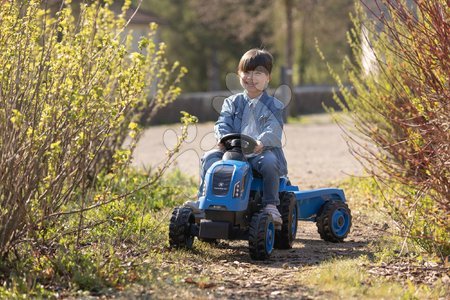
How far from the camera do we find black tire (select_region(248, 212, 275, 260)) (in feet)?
21.8

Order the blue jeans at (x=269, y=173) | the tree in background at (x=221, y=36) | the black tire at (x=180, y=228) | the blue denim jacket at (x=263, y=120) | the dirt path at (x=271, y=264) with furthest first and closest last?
the tree in background at (x=221, y=36)
the blue denim jacket at (x=263, y=120)
the blue jeans at (x=269, y=173)
the black tire at (x=180, y=228)
the dirt path at (x=271, y=264)

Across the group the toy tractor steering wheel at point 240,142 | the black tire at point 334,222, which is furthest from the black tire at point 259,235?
A: the black tire at point 334,222

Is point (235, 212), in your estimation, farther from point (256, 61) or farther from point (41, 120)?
point (41, 120)

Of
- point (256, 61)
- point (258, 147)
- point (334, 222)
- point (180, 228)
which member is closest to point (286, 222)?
point (258, 147)

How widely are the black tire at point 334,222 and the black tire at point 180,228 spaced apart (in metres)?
1.28

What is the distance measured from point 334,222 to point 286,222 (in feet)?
2.43

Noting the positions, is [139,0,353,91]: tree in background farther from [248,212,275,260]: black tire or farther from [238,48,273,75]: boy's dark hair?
[248,212,275,260]: black tire

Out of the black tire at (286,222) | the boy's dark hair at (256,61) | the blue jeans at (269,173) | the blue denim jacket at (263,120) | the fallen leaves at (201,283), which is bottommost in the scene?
the fallen leaves at (201,283)

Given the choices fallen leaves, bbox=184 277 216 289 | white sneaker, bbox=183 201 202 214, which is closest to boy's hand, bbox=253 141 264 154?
white sneaker, bbox=183 201 202 214

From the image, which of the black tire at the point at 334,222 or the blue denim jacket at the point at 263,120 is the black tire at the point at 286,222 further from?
the black tire at the point at 334,222

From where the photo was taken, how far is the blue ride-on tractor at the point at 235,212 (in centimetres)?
672

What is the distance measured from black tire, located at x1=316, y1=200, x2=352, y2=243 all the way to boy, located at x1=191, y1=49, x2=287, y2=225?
2.11ft

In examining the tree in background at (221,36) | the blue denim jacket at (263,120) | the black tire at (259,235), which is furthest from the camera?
the tree in background at (221,36)

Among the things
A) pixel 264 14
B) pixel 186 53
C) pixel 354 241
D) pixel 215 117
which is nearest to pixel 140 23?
pixel 264 14
